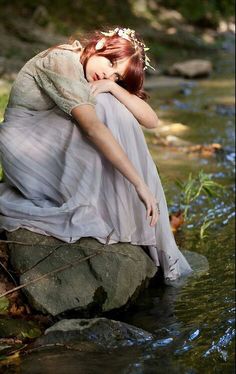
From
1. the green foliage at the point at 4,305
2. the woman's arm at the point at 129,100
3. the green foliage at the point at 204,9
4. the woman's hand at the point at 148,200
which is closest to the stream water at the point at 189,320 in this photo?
the green foliage at the point at 4,305

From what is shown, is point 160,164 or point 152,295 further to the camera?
point 160,164

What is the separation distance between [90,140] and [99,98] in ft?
0.76

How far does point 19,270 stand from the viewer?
3.03 metres

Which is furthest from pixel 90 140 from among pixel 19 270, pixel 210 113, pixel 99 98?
pixel 210 113

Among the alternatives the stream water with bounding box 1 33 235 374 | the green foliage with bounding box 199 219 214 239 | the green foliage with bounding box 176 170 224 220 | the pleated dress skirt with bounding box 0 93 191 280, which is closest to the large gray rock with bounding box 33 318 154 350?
the stream water with bounding box 1 33 235 374

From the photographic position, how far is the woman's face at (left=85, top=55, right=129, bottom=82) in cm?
317

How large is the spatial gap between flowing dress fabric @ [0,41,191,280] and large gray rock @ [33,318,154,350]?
1.42 feet

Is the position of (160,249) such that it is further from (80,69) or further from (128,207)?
(80,69)

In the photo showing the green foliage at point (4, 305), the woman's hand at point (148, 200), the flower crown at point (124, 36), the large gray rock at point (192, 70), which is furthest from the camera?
the large gray rock at point (192, 70)

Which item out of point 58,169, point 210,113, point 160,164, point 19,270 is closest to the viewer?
point 19,270

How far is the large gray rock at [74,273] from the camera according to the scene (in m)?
2.96

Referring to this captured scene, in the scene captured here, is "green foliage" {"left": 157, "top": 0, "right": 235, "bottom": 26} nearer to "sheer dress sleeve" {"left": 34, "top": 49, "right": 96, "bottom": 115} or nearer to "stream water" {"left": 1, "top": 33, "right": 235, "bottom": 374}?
"stream water" {"left": 1, "top": 33, "right": 235, "bottom": 374}

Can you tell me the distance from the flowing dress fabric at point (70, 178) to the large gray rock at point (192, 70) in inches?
336

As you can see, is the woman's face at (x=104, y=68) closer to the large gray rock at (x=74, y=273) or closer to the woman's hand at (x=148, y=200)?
the woman's hand at (x=148, y=200)
